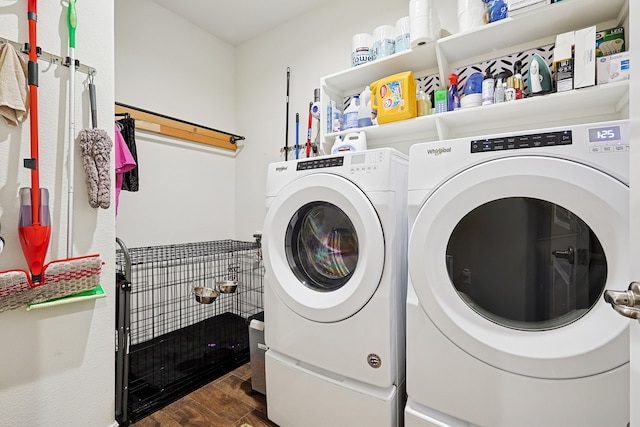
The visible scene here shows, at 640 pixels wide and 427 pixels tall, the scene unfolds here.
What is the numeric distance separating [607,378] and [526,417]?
235mm

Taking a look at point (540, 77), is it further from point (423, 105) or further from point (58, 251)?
point (58, 251)

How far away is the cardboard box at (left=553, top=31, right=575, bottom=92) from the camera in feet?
4.07

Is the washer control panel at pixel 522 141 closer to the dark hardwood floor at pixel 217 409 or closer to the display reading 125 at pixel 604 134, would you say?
the display reading 125 at pixel 604 134

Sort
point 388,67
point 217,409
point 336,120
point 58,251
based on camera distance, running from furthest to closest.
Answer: point 336,120 → point 388,67 → point 217,409 → point 58,251

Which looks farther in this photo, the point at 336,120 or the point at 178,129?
the point at 178,129

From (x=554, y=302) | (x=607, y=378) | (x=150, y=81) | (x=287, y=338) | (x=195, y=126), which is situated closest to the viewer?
(x=607, y=378)

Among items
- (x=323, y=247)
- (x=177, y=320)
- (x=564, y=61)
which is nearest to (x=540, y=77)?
(x=564, y=61)

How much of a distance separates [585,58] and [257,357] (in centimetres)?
211

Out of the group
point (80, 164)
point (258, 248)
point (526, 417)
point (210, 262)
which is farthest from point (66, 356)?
point (526, 417)

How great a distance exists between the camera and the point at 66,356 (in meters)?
1.17

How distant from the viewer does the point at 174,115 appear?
7.75 ft

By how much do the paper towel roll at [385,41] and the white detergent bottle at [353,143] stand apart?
1.57 feet

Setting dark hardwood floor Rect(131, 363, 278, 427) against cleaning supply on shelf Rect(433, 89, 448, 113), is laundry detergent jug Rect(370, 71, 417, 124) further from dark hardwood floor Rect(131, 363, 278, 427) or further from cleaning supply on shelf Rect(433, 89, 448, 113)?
dark hardwood floor Rect(131, 363, 278, 427)

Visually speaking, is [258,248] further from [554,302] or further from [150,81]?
[554,302]
